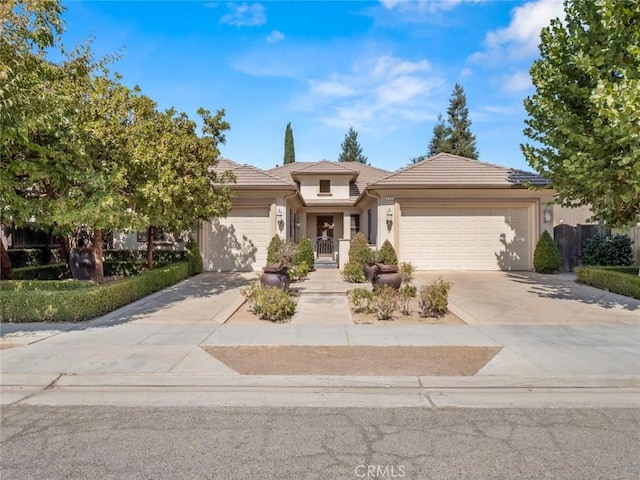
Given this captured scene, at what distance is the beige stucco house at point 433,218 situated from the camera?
15.2 m

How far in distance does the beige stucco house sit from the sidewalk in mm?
7221

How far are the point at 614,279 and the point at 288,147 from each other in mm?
35221

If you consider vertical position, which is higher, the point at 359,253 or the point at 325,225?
the point at 325,225

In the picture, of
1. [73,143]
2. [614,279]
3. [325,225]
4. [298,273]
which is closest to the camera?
[73,143]

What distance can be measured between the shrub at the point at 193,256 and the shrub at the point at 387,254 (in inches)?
274

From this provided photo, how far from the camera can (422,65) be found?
11492mm

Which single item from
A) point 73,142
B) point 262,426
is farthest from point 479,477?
point 73,142

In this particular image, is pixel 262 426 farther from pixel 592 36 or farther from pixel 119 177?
pixel 592 36

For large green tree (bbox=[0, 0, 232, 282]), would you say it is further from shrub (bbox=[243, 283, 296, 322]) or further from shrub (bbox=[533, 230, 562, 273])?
shrub (bbox=[533, 230, 562, 273])

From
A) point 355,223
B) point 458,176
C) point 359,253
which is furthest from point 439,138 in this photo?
point 359,253

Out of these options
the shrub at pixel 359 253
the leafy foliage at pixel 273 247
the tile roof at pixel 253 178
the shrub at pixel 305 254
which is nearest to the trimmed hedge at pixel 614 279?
the shrub at pixel 359 253

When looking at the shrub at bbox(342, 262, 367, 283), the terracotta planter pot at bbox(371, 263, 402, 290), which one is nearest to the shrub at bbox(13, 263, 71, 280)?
the shrub at bbox(342, 262, 367, 283)

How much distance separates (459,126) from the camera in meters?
41.2

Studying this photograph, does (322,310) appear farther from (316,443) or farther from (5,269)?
(5,269)
